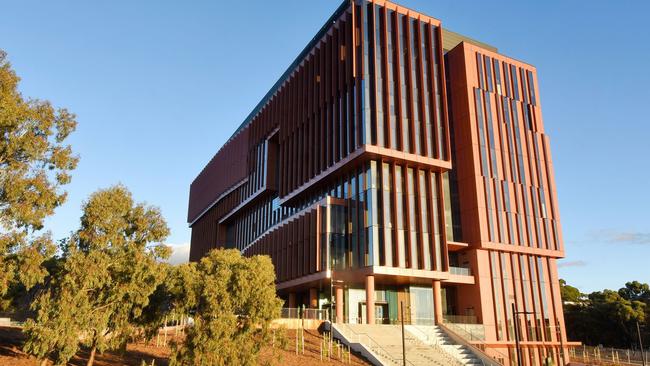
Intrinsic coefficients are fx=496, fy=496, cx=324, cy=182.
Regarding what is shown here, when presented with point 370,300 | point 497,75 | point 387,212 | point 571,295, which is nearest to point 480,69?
point 497,75

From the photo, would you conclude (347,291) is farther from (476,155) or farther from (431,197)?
(476,155)

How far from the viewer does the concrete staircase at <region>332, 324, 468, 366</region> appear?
3659 cm

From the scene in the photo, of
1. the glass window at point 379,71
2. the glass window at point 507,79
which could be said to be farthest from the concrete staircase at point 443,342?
the glass window at point 507,79

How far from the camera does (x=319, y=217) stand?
52.4 meters

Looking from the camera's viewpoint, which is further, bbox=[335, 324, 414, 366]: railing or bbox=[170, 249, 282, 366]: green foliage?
bbox=[335, 324, 414, 366]: railing

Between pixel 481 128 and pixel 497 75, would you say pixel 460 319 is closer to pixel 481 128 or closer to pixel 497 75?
pixel 481 128

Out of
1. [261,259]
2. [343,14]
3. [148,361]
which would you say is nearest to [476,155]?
[343,14]

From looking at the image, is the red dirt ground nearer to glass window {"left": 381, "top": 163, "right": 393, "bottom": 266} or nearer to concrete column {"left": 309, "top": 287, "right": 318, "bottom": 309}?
glass window {"left": 381, "top": 163, "right": 393, "bottom": 266}

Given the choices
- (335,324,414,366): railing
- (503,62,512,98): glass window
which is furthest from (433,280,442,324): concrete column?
(503,62,512,98): glass window

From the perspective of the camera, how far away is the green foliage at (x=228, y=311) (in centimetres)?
2405

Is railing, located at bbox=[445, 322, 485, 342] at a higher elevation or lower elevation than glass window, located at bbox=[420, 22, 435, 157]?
lower

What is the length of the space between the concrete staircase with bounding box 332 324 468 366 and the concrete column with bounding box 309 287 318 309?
11157 millimetres

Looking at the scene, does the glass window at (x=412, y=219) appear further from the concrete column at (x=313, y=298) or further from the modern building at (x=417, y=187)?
the concrete column at (x=313, y=298)

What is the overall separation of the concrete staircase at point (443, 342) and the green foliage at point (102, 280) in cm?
2596
